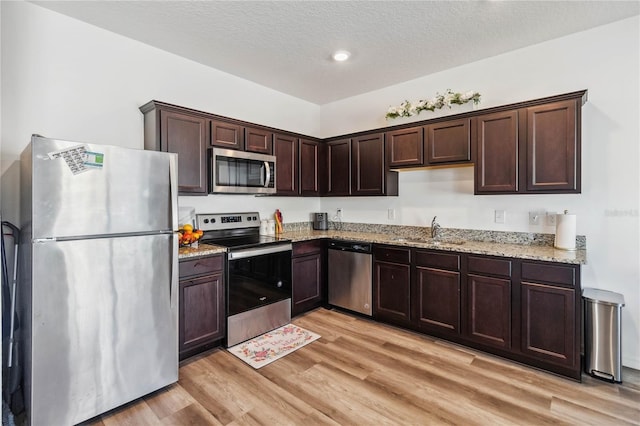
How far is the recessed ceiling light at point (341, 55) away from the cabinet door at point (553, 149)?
5.81 feet

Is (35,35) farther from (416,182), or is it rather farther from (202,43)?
(416,182)

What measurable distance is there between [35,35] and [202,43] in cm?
123

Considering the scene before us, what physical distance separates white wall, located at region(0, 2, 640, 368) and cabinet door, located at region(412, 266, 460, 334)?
30.8 inches

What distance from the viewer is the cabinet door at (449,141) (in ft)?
10.1

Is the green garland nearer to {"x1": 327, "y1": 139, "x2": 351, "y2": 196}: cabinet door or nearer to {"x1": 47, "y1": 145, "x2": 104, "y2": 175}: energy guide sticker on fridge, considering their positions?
{"x1": 327, "y1": 139, "x2": 351, "y2": 196}: cabinet door

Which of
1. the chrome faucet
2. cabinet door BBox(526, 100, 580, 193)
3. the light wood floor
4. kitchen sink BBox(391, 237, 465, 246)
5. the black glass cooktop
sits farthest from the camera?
the chrome faucet

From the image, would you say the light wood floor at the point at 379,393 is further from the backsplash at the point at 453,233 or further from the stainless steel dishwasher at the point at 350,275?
the backsplash at the point at 453,233

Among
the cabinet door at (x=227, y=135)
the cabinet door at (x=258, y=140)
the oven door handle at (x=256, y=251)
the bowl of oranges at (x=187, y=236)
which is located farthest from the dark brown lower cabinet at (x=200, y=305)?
the cabinet door at (x=258, y=140)

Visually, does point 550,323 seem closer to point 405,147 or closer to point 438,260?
point 438,260

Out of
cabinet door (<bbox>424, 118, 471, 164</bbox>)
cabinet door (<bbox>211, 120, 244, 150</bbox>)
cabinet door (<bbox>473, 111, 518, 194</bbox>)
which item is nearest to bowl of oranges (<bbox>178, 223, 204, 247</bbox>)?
cabinet door (<bbox>211, 120, 244, 150</bbox>)

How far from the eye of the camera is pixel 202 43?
115 inches

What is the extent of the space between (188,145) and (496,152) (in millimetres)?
2906

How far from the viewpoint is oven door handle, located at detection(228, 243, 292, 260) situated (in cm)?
286

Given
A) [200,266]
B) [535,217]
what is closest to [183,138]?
[200,266]
